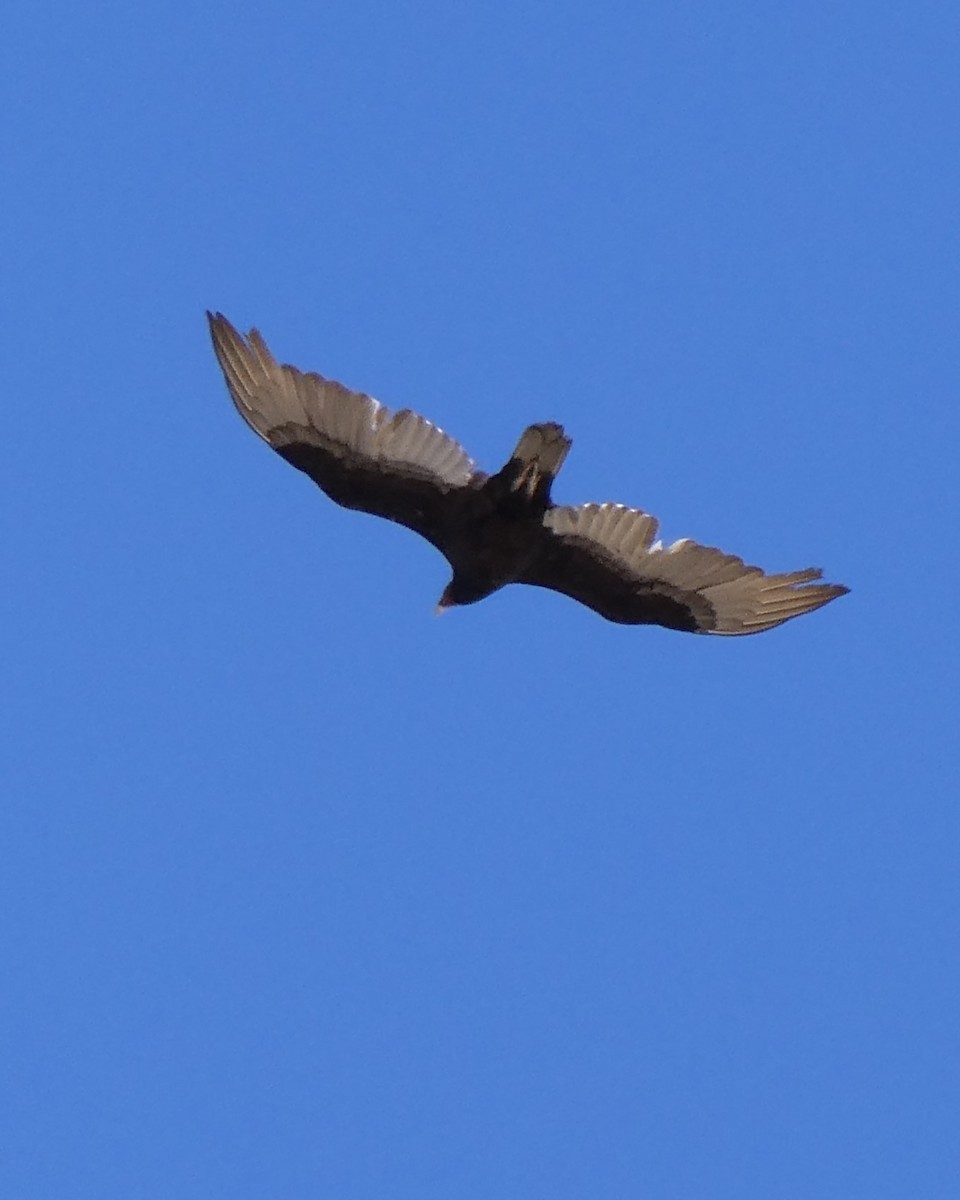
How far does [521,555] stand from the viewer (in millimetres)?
17438

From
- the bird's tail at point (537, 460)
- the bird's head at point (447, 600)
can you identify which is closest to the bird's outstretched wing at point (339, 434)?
the bird's tail at point (537, 460)

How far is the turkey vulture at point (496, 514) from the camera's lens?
17.0 metres

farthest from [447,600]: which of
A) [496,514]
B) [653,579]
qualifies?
[653,579]

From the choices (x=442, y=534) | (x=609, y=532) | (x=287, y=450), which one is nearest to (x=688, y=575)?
(x=609, y=532)

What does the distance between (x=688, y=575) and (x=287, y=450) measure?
10.00ft

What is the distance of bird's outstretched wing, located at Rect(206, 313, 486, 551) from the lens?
1692cm

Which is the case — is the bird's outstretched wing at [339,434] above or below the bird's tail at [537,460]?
below

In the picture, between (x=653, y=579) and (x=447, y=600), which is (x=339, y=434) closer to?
(x=447, y=600)

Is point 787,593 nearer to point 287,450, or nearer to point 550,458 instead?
point 550,458

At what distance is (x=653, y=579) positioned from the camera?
58.0 feet

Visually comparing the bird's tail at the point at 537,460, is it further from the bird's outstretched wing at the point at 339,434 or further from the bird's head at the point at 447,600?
the bird's head at the point at 447,600

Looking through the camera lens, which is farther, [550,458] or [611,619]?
[611,619]

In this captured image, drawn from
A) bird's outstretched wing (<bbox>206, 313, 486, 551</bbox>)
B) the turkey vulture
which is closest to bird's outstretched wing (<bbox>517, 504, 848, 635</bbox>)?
the turkey vulture

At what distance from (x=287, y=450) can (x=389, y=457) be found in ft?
2.36
